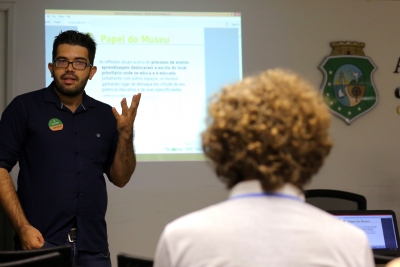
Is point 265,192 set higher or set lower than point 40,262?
higher

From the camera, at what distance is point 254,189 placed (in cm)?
104

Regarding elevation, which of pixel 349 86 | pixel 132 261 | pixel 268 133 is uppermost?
pixel 349 86

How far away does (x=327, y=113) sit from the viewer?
108cm

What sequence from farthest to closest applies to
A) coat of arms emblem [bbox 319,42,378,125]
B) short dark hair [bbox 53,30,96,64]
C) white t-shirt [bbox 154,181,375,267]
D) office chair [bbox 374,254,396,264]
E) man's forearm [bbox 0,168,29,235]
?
1. coat of arms emblem [bbox 319,42,378,125]
2. short dark hair [bbox 53,30,96,64]
3. man's forearm [bbox 0,168,29,235]
4. office chair [bbox 374,254,396,264]
5. white t-shirt [bbox 154,181,375,267]

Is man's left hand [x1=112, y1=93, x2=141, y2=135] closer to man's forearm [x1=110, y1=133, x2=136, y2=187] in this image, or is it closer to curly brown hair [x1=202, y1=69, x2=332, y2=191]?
man's forearm [x1=110, y1=133, x2=136, y2=187]

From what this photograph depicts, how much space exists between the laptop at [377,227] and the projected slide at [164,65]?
150 centimetres

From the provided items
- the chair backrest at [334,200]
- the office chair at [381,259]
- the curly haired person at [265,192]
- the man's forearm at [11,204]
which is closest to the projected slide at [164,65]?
the chair backrest at [334,200]

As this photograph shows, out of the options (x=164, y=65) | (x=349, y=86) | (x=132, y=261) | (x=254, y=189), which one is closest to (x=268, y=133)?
(x=254, y=189)

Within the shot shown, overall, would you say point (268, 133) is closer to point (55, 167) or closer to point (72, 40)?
point (55, 167)

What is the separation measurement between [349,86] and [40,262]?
129 inches

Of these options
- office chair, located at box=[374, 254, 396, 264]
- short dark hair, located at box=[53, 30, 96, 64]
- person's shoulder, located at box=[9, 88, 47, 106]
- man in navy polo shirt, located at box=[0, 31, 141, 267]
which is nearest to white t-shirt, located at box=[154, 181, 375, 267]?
office chair, located at box=[374, 254, 396, 264]

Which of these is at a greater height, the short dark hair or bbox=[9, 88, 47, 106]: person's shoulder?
the short dark hair

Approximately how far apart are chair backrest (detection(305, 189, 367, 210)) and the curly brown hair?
2517 mm

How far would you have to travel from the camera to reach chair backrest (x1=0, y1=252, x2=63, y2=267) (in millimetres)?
1498
